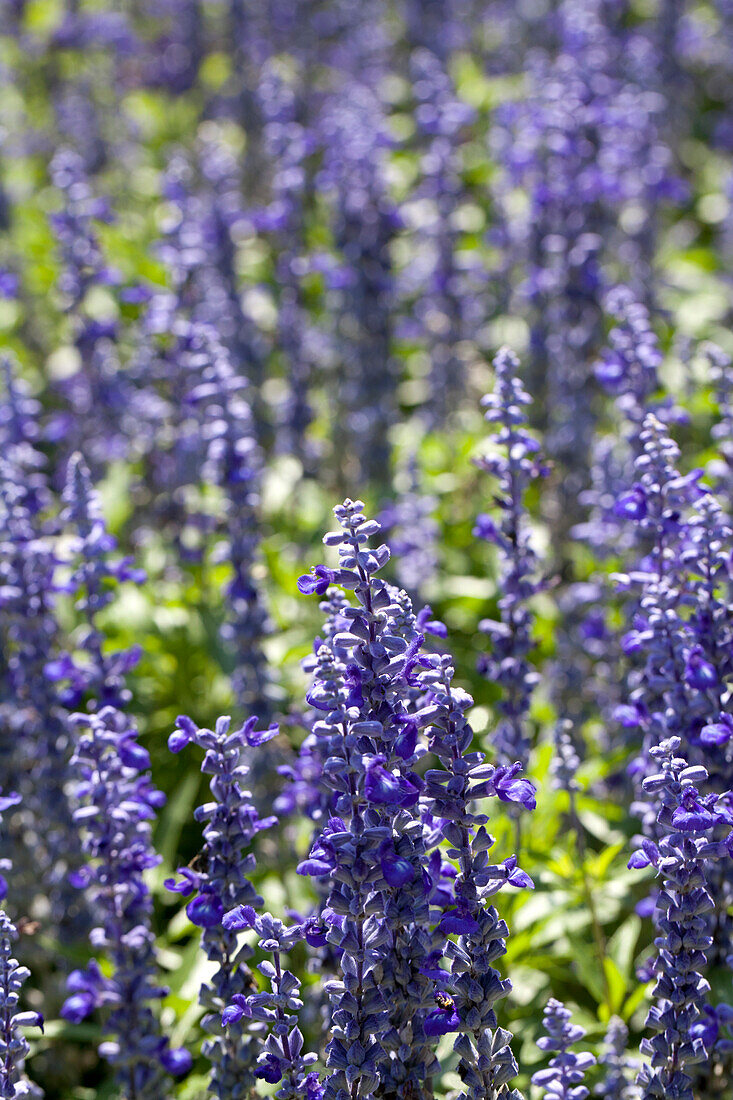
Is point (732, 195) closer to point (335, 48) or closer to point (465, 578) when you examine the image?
point (465, 578)

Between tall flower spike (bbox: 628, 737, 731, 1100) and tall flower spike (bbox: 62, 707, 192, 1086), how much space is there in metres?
1.68

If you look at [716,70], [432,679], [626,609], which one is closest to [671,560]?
[626,609]

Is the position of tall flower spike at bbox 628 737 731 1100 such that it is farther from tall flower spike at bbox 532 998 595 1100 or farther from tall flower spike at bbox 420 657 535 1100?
tall flower spike at bbox 420 657 535 1100

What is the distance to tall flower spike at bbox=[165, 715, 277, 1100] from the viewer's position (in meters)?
3.40

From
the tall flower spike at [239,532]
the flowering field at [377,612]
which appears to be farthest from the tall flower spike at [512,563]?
the tall flower spike at [239,532]

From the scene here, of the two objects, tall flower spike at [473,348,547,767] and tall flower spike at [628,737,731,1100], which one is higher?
tall flower spike at [473,348,547,767]

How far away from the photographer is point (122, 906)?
13.3 feet

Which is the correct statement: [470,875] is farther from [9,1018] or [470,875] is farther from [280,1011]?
[9,1018]

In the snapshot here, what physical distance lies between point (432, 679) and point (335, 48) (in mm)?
14349

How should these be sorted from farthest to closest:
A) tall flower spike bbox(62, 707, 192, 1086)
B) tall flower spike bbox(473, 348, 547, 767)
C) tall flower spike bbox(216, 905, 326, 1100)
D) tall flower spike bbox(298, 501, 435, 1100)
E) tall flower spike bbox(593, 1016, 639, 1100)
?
tall flower spike bbox(473, 348, 547, 767) → tall flower spike bbox(62, 707, 192, 1086) → tall flower spike bbox(593, 1016, 639, 1100) → tall flower spike bbox(216, 905, 326, 1100) → tall flower spike bbox(298, 501, 435, 1100)

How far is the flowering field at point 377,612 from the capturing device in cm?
320

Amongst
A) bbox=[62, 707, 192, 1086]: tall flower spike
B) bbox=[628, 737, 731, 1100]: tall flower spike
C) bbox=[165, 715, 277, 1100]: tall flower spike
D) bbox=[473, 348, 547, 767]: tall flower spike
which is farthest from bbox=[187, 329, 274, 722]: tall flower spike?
bbox=[628, 737, 731, 1100]: tall flower spike

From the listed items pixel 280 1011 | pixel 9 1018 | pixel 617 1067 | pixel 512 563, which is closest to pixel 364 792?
pixel 280 1011

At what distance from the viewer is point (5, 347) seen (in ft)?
33.3
